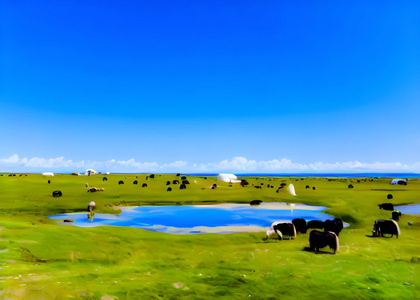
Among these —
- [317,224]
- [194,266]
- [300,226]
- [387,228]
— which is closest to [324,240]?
[300,226]

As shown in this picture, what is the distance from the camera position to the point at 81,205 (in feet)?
141

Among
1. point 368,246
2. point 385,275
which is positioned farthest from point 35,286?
point 368,246

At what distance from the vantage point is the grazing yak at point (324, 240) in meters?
18.5

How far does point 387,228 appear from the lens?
25.0m

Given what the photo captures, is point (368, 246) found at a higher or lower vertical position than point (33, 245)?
lower

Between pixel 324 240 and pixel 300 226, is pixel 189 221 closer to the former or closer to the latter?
pixel 300 226

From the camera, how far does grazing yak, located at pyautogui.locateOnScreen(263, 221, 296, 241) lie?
2412 centimetres

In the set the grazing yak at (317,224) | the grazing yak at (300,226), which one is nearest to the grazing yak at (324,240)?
the grazing yak at (300,226)

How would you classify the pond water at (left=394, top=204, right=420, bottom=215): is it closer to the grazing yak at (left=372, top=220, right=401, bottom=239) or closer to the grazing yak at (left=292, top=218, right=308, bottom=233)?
the grazing yak at (left=372, top=220, right=401, bottom=239)

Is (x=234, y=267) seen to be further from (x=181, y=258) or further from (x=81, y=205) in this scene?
(x=81, y=205)

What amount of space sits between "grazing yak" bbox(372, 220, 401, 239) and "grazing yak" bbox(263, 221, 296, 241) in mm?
8161

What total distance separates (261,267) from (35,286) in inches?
419

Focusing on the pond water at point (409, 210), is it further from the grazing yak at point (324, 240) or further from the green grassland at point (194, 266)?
the grazing yak at point (324, 240)

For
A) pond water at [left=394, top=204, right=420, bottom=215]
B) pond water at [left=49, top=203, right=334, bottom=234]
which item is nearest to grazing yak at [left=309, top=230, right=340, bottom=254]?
pond water at [left=49, top=203, right=334, bottom=234]
